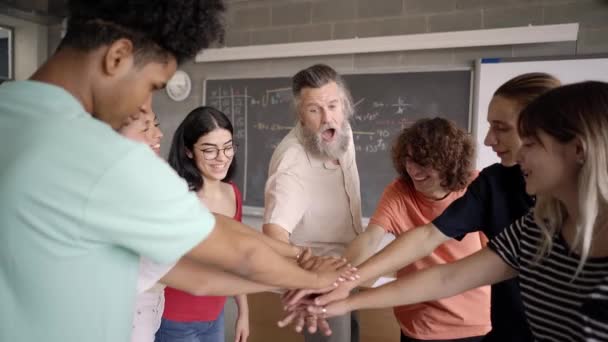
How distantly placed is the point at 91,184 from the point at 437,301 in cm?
142

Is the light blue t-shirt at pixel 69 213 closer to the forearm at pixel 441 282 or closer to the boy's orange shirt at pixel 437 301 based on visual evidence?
the forearm at pixel 441 282

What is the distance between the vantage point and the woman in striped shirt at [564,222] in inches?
40.2

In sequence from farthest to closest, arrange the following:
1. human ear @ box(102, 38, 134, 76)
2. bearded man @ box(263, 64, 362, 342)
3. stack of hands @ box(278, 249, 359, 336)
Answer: bearded man @ box(263, 64, 362, 342), stack of hands @ box(278, 249, 359, 336), human ear @ box(102, 38, 134, 76)

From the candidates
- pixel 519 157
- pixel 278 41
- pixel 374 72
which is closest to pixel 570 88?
pixel 519 157

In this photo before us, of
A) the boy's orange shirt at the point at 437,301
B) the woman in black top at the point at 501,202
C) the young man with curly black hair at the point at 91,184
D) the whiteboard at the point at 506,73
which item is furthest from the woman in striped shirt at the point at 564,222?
the whiteboard at the point at 506,73

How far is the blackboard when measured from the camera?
3588mm

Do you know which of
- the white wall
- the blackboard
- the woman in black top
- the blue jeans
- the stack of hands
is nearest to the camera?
the woman in black top

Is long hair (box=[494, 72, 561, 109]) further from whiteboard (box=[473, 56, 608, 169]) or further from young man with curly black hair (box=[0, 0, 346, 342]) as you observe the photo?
whiteboard (box=[473, 56, 608, 169])

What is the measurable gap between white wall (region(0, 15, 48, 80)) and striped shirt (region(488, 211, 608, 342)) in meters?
5.14

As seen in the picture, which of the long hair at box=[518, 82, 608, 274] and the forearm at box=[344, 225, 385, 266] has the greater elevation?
the long hair at box=[518, 82, 608, 274]

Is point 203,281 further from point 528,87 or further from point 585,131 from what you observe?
point 528,87

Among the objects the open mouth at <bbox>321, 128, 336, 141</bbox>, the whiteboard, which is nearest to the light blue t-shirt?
the open mouth at <bbox>321, 128, 336, 141</bbox>

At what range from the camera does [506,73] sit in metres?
3.35

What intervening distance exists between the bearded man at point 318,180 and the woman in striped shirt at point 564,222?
0.85m
